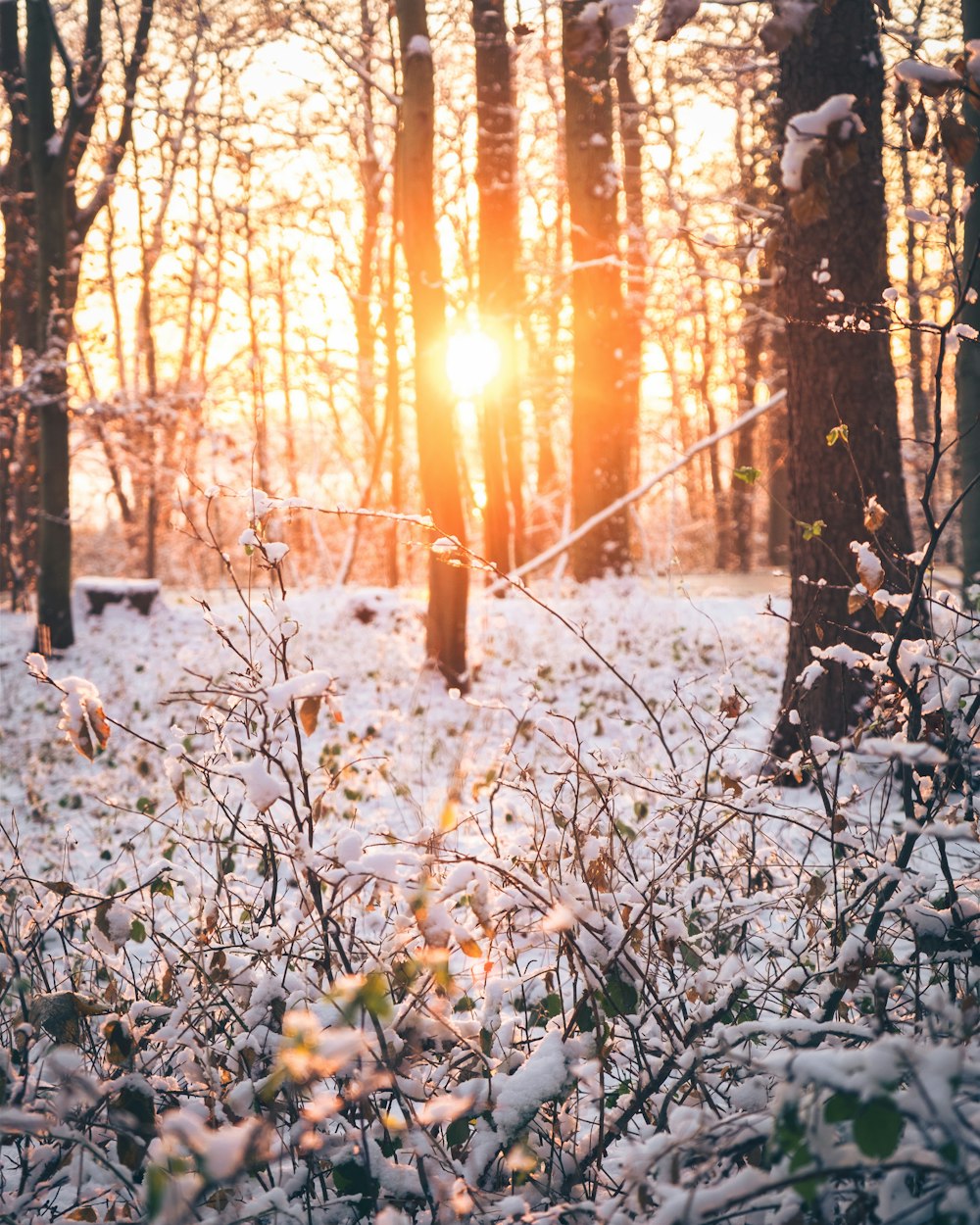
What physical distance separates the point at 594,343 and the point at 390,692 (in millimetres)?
6416

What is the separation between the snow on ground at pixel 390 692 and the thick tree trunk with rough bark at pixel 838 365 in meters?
0.71

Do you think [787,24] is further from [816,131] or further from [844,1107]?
[844,1107]

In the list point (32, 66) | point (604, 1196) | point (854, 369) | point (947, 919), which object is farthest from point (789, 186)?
point (32, 66)

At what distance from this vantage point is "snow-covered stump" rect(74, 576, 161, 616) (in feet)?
39.9

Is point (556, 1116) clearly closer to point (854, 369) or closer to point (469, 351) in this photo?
point (854, 369)

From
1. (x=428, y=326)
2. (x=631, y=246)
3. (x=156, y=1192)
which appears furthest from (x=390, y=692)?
(x=631, y=246)

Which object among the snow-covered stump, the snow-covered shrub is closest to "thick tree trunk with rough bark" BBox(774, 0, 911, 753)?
the snow-covered shrub

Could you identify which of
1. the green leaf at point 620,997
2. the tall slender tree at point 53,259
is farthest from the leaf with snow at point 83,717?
the tall slender tree at point 53,259

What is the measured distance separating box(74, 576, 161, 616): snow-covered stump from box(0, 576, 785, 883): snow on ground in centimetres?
18

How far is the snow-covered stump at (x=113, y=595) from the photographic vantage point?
1217cm

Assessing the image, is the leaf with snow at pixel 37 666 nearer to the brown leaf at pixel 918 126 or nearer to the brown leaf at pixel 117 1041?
the brown leaf at pixel 117 1041

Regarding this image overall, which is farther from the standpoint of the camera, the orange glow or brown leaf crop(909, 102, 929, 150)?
the orange glow

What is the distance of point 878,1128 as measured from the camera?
4.22 ft

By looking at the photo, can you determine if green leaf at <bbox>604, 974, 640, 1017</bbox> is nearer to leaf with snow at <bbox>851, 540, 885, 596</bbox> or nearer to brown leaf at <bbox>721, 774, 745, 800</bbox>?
brown leaf at <bbox>721, 774, 745, 800</bbox>
